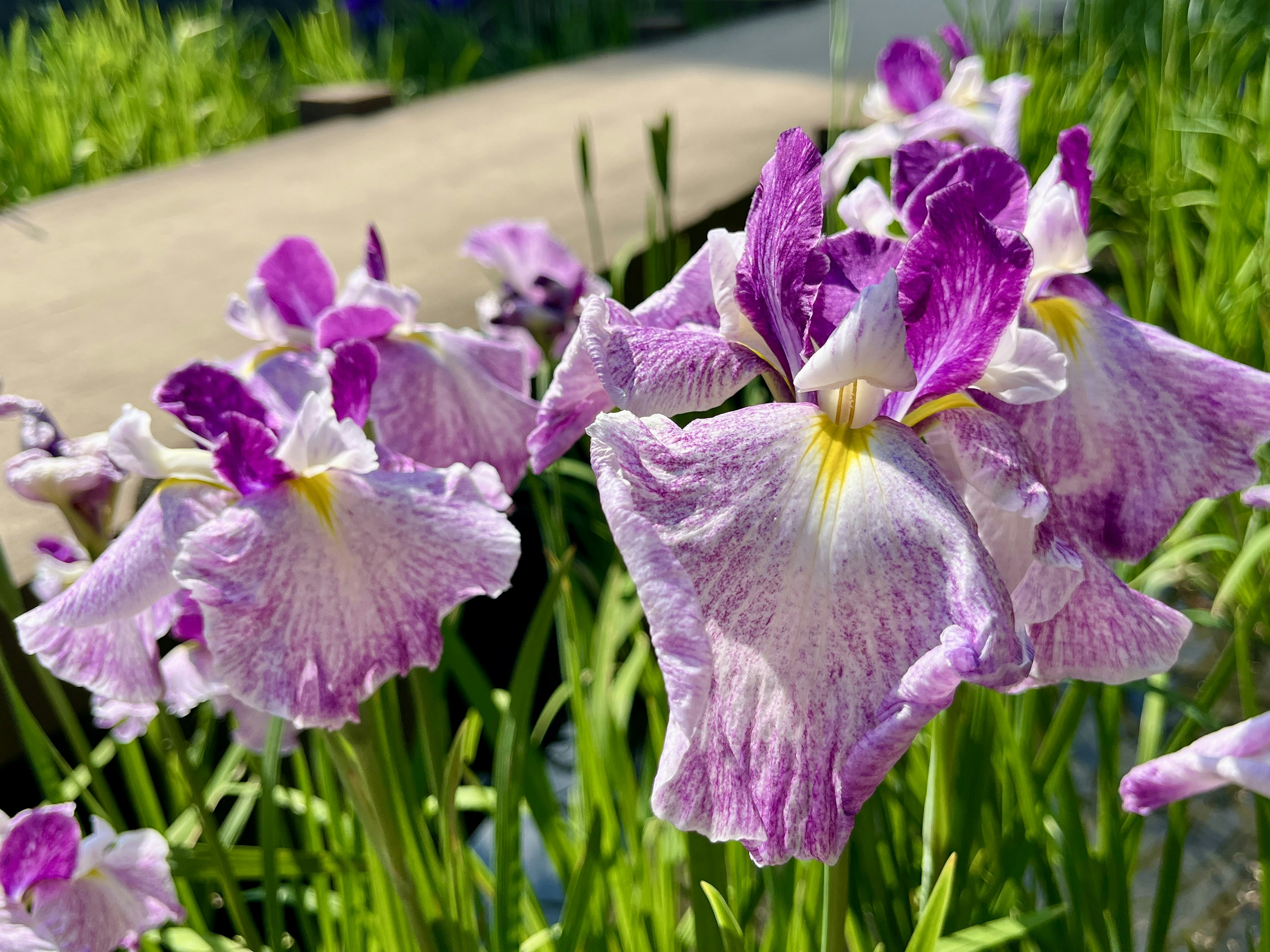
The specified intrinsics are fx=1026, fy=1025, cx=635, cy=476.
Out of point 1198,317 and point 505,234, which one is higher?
point 505,234

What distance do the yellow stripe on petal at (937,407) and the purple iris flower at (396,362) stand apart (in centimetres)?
35

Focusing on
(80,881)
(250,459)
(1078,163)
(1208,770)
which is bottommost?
(80,881)

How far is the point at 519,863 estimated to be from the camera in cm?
93

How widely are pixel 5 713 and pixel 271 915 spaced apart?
56cm

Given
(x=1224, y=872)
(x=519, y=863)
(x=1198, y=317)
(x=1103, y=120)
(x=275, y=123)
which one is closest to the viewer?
(x=519, y=863)

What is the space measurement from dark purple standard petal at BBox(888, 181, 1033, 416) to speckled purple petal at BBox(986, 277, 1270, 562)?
0.27ft

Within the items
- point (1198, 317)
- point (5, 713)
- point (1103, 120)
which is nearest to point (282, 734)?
point (5, 713)

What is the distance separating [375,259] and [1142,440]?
0.59m

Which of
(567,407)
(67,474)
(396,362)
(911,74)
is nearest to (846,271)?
(567,407)

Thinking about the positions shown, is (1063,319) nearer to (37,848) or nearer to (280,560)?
(280,560)

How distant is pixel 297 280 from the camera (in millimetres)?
809

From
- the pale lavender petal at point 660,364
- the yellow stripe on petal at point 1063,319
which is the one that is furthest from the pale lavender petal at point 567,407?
the yellow stripe on petal at point 1063,319

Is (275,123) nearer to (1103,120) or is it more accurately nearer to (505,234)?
(1103,120)

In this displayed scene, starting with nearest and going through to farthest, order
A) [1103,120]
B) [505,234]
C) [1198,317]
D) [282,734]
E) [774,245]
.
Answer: [774,245]
[282,734]
[505,234]
[1198,317]
[1103,120]
